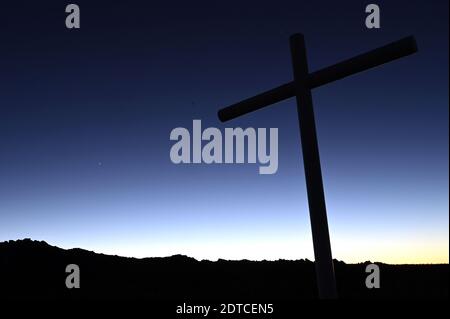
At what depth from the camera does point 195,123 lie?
252 inches

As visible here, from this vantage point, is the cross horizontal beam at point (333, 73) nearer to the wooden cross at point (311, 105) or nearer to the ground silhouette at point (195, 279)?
the wooden cross at point (311, 105)

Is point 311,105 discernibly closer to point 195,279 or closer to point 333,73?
point 333,73

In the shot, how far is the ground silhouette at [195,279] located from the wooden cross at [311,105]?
14.0 feet

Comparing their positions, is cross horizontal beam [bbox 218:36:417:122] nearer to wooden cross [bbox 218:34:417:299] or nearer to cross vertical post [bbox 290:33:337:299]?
wooden cross [bbox 218:34:417:299]

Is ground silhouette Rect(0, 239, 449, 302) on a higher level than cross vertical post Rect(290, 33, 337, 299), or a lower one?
lower

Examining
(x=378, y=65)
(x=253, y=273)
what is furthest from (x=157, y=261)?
(x=378, y=65)

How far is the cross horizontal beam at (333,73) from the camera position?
4613 millimetres

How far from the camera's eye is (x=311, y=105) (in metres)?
5.22

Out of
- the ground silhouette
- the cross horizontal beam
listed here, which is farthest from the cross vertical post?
the ground silhouette

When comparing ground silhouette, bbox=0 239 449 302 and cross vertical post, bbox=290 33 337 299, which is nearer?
cross vertical post, bbox=290 33 337 299

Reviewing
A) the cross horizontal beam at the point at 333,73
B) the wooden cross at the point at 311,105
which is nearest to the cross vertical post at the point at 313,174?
the wooden cross at the point at 311,105

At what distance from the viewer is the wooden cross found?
4.68 metres
